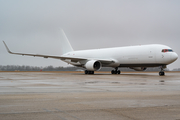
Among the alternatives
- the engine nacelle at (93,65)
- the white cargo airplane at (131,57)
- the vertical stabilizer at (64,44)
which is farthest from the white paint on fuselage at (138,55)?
the vertical stabilizer at (64,44)

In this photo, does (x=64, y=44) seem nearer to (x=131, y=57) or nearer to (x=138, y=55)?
(x=131, y=57)

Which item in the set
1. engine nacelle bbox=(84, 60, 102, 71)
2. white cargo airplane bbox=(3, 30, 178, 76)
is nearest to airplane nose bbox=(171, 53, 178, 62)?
white cargo airplane bbox=(3, 30, 178, 76)

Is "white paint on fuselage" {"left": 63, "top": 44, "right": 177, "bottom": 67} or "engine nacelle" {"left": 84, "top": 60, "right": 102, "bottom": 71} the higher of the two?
"white paint on fuselage" {"left": 63, "top": 44, "right": 177, "bottom": 67}

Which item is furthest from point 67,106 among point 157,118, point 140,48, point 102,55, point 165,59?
point 102,55

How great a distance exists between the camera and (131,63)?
28.4 m

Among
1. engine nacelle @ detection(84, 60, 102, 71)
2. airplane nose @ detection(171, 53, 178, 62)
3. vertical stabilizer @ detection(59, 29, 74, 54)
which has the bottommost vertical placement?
engine nacelle @ detection(84, 60, 102, 71)

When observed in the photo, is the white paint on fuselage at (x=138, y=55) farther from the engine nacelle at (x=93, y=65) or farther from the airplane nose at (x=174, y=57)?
the engine nacelle at (x=93, y=65)

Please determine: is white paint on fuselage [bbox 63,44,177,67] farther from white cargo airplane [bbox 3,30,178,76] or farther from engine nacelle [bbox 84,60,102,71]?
engine nacelle [bbox 84,60,102,71]

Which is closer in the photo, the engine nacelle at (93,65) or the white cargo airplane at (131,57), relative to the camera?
the white cargo airplane at (131,57)

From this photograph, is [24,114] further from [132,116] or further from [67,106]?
[132,116]

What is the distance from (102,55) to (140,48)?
733 centimetres

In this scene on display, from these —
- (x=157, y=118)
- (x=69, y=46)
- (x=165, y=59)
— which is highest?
(x=69, y=46)

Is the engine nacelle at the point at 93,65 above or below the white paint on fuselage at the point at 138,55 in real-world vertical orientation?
below

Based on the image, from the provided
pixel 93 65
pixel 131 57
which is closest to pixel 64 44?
pixel 93 65
